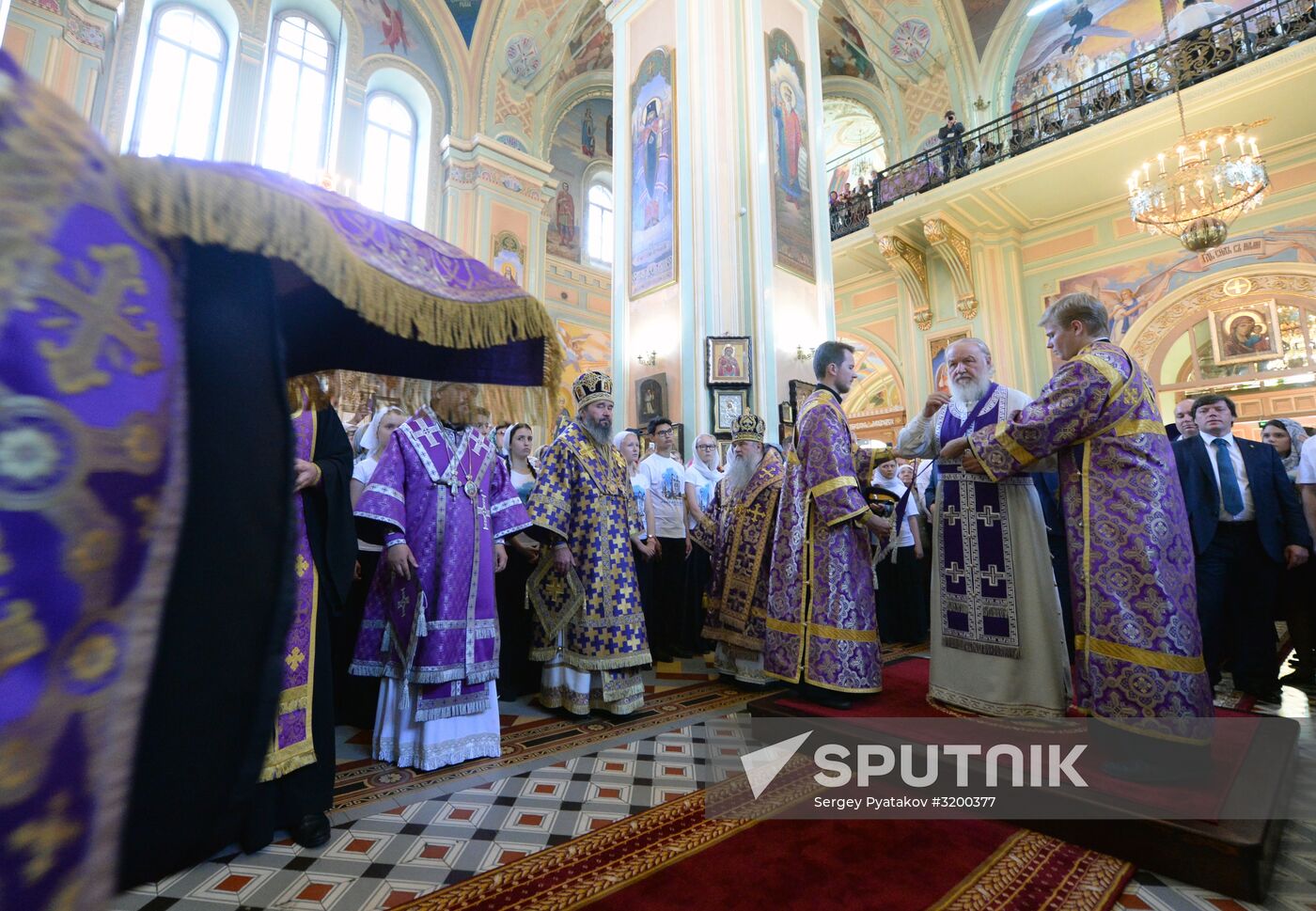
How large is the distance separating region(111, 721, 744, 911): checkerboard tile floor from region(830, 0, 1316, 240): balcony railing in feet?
36.4

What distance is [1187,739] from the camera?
2.24 metres

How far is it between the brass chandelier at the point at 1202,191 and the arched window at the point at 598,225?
39.3 feet

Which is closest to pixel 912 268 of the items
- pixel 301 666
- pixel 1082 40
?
pixel 1082 40

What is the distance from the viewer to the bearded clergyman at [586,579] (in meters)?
3.57

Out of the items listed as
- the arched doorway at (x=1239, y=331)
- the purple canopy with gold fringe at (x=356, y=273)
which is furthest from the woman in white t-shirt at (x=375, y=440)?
the arched doorway at (x=1239, y=331)

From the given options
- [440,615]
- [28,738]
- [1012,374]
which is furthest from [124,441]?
[1012,374]

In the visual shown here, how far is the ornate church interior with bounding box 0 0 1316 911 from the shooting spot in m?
0.65

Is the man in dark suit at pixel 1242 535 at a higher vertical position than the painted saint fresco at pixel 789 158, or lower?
lower

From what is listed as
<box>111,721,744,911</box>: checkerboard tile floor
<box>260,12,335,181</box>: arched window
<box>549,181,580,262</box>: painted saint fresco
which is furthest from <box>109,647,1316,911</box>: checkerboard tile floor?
<box>549,181,580,262</box>: painted saint fresco

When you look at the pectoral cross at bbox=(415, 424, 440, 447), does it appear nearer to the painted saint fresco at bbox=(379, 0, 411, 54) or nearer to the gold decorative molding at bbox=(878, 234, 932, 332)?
the gold decorative molding at bbox=(878, 234, 932, 332)

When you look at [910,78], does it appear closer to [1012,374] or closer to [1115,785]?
[1012,374]

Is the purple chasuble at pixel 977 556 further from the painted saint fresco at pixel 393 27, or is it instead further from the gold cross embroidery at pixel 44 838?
the painted saint fresco at pixel 393 27

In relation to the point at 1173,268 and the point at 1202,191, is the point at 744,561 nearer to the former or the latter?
the point at 1202,191

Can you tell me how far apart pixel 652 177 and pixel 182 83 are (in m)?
8.12
